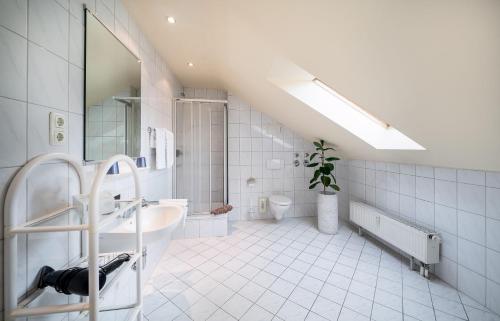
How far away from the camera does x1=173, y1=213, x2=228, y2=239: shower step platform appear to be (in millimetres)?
2656

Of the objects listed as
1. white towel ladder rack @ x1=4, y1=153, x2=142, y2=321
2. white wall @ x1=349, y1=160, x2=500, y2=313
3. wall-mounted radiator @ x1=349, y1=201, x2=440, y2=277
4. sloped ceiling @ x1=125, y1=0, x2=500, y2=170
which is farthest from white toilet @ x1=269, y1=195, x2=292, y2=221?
white towel ladder rack @ x1=4, y1=153, x2=142, y2=321

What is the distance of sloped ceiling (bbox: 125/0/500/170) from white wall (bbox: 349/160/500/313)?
0.57 feet

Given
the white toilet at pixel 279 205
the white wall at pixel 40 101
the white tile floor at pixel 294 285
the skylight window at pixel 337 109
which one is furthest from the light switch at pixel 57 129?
the white toilet at pixel 279 205

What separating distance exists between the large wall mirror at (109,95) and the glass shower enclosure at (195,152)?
1.26 meters

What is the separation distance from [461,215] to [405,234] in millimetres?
476

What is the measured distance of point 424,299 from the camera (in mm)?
1542

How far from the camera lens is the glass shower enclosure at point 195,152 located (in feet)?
9.59

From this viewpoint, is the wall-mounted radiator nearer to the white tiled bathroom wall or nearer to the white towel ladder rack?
the white tiled bathroom wall

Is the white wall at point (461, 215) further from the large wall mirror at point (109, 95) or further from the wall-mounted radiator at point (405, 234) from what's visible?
the large wall mirror at point (109, 95)

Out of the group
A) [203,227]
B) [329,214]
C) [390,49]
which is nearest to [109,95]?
[390,49]

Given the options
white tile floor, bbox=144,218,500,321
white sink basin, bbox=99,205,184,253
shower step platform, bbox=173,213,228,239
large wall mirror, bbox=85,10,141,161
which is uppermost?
large wall mirror, bbox=85,10,141,161

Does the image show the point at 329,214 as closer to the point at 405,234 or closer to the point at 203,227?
the point at 405,234

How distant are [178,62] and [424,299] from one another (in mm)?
3442

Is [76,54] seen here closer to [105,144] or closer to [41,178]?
[105,144]
